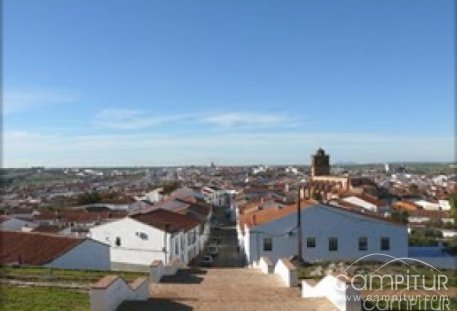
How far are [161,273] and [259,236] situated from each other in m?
22.1

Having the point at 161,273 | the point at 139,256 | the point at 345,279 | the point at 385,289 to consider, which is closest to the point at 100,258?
the point at 139,256

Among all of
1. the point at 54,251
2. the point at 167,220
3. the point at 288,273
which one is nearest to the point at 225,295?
the point at 288,273

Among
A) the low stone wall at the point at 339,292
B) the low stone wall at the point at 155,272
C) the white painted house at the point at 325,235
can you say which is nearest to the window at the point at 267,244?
the white painted house at the point at 325,235

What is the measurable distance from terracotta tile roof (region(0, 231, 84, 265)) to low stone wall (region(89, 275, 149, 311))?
16.2 m

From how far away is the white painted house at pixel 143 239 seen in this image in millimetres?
44344

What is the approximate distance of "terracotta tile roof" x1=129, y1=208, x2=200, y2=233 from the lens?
148 feet

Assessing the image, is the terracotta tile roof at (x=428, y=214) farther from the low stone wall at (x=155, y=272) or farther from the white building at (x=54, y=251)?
the low stone wall at (x=155, y=272)

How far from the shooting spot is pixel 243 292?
17.3 metres

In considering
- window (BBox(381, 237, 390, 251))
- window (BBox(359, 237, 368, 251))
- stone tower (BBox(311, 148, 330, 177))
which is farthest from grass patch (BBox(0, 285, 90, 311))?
stone tower (BBox(311, 148, 330, 177))

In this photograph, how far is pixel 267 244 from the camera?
42312 mm

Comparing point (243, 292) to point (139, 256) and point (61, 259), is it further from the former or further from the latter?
point (139, 256)

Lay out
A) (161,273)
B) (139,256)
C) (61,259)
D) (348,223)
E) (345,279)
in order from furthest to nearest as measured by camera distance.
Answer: (139,256) → (348,223) → (61,259) → (161,273) → (345,279)

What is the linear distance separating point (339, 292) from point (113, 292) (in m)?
5.14

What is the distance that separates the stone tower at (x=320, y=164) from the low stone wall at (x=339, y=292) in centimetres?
9744
